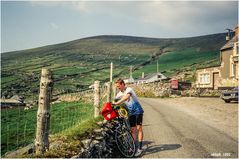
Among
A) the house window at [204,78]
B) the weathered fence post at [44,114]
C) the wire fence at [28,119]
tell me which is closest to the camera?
the weathered fence post at [44,114]

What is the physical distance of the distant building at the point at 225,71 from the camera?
46562mm

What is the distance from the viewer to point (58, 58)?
500 feet

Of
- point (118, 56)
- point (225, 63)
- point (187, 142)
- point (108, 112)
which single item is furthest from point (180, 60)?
point (108, 112)

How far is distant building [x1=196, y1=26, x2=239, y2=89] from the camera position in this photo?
4656 cm

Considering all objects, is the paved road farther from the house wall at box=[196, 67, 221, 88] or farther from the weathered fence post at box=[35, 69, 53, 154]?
the house wall at box=[196, 67, 221, 88]

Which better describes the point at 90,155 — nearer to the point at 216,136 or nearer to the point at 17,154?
the point at 17,154

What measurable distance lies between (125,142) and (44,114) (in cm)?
267

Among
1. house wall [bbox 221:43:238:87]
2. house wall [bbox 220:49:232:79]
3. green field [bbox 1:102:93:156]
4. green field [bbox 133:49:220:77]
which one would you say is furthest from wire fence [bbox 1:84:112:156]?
green field [bbox 133:49:220:77]

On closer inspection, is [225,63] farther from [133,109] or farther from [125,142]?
[125,142]

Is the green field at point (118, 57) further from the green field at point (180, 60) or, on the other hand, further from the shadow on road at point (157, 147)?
the shadow on road at point (157, 147)

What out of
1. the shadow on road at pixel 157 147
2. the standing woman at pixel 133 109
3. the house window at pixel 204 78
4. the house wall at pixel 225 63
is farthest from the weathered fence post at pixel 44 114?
the house window at pixel 204 78

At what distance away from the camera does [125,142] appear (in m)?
8.76

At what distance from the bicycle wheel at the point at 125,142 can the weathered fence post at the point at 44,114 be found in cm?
230

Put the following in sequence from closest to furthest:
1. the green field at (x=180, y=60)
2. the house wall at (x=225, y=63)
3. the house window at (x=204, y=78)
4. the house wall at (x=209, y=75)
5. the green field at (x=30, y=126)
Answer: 1. the green field at (x=30, y=126)
2. the house wall at (x=225, y=63)
3. the house wall at (x=209, y=75)
4. the house window at (x=204, y=78)
5. the green field at (x=180, y=60)
